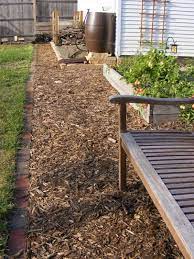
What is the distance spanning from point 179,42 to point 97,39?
2146 mm

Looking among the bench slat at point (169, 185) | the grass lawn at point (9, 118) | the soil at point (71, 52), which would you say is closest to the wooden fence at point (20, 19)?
the soil at point (71, 52)

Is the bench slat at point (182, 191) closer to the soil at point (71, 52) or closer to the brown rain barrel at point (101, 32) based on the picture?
the brown rain barrel at point (101, 32)

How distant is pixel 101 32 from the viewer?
10.4m

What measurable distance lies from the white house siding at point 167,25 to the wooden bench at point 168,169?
706cm

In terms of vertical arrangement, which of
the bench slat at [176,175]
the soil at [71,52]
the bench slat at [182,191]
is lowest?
the soil at [71,52]

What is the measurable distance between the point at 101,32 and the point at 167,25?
170 centimetres

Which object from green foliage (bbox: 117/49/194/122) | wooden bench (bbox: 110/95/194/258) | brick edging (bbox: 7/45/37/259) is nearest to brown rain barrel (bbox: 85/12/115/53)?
green foliage (bbox: 117/49/194/122)

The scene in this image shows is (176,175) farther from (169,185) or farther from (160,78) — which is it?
(160,78)

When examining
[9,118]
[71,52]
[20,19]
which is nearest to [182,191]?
[9,118]

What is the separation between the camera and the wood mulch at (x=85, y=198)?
2.92 meters

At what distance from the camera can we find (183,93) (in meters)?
5.62

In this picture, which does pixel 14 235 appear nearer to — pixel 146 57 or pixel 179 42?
pixel 146 57

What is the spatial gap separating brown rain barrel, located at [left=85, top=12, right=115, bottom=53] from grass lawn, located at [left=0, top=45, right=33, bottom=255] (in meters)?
1.66

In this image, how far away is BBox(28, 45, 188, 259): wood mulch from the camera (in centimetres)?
292
